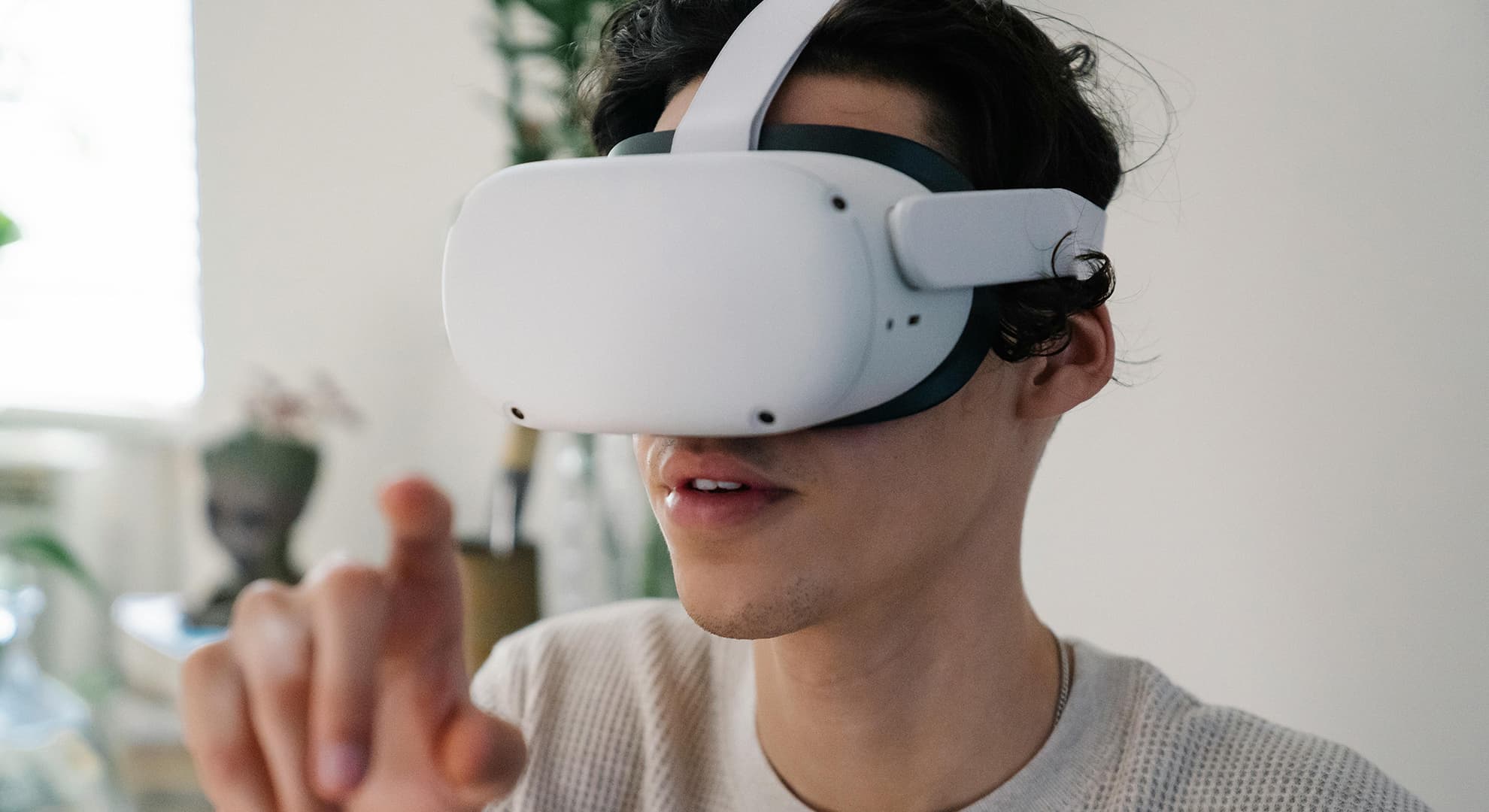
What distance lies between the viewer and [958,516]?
818 millimetres

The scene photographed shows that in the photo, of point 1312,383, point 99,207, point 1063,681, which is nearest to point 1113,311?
point 1312,383

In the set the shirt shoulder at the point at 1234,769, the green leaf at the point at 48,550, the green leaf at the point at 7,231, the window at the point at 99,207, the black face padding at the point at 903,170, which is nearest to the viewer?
the black face padding at the point at 903,170

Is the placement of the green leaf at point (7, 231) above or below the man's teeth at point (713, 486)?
below

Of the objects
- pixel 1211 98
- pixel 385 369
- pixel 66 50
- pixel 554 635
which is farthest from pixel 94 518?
pixel 1211 98

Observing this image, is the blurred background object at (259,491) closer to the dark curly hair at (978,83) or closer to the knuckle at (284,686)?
the dark curly hair at (978,83)

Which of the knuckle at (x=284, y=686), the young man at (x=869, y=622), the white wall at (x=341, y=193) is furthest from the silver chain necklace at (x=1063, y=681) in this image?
the white wall at (x=341, y=193)

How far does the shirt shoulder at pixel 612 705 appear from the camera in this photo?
968 millimetres

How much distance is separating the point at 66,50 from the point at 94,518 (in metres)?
0.92

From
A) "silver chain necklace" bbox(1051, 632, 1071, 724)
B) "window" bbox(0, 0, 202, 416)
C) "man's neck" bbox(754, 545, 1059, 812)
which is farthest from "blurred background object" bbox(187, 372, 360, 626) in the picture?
"silver chain necklace" bbox(1051, 632, 1071, 724)

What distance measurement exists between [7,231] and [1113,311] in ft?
4.64

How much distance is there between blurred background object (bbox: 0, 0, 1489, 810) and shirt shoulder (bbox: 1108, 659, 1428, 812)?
32cm

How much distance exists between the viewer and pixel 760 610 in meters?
0.73

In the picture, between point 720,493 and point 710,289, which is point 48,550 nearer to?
point 720,493

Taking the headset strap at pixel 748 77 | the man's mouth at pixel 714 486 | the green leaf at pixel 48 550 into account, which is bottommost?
the green leaf at pixel 48 550
